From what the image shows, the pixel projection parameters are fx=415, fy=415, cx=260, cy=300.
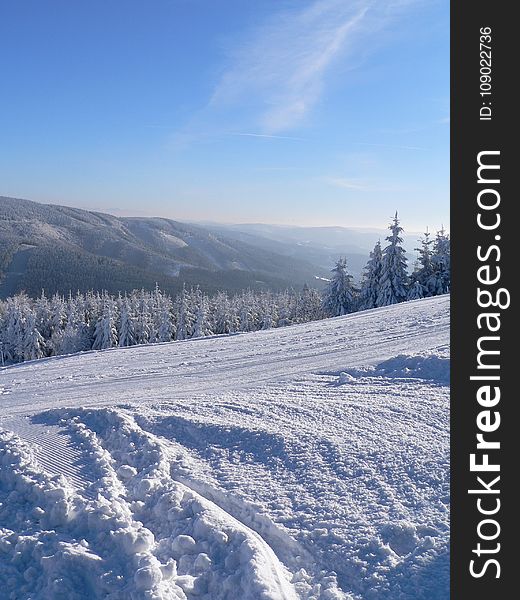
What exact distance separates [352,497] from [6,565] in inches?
155

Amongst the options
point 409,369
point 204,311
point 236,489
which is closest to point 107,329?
point 204,311

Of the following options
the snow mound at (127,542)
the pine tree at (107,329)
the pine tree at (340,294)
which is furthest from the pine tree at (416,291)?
the pine tree at (107,329)

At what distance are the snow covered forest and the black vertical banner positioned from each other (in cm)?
2922

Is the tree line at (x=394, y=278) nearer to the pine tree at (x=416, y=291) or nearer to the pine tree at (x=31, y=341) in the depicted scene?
the pine tree at (x=416, y=291)

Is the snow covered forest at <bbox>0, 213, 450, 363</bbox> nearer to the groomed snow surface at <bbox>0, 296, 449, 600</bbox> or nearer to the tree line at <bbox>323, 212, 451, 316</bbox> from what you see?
the tree line at <bbox>323, 212, 451, 316</bbox>

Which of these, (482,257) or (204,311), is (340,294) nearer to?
Answer: (204,311)

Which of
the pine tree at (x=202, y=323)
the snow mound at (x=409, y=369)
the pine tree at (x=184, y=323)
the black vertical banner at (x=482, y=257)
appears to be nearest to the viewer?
the black vertical banner at (x=482, y=257)

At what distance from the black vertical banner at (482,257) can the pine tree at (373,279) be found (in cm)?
3029

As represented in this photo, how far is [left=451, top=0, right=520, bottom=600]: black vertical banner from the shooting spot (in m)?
3.58

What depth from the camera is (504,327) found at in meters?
3.68

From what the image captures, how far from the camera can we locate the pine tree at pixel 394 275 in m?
32.1

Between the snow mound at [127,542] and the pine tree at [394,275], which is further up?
the pine tree at [394,275]

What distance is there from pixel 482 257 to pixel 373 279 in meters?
31.2

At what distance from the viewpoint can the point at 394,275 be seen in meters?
32.3
